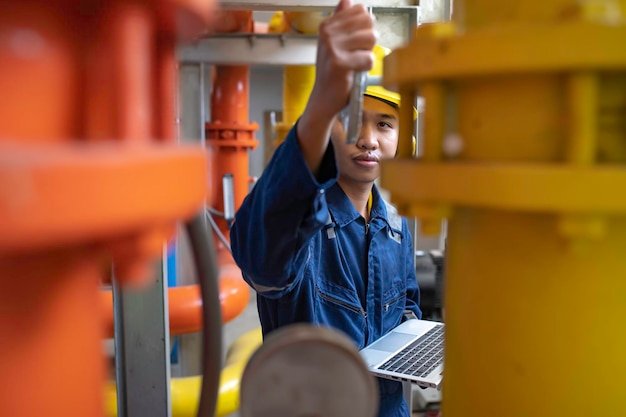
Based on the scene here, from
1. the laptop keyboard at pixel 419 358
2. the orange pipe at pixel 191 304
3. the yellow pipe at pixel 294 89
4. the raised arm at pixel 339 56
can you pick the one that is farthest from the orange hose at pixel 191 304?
the raised arm at pixel 339 56

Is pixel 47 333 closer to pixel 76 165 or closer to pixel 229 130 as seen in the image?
pixel 76 165

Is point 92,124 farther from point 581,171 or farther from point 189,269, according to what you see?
point 189,269

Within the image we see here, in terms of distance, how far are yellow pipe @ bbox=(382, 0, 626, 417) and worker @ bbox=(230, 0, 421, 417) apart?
22 centimetres

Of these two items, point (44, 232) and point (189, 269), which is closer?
point (44, 232)

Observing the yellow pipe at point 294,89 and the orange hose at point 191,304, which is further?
the yellow pipe at point 294,89

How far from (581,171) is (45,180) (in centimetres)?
28

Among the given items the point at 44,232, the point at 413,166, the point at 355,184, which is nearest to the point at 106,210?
the point at 44,232

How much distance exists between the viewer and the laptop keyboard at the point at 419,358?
916 millimetres

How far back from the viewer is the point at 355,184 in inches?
50.8

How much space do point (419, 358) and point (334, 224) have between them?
35 centimetres

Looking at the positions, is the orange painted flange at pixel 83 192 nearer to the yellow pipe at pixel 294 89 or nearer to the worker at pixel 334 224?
the worker at pixel 334 224

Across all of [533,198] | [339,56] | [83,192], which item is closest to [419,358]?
[339,56]

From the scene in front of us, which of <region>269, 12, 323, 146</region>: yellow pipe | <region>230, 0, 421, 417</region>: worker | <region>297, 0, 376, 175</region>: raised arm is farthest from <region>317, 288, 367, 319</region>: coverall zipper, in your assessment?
<region>269, 12, 323, 146</region>: yellow pipe

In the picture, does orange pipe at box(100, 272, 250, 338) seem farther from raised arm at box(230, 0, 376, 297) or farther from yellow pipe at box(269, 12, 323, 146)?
raised arm at box(230, 0, 376, 297)
